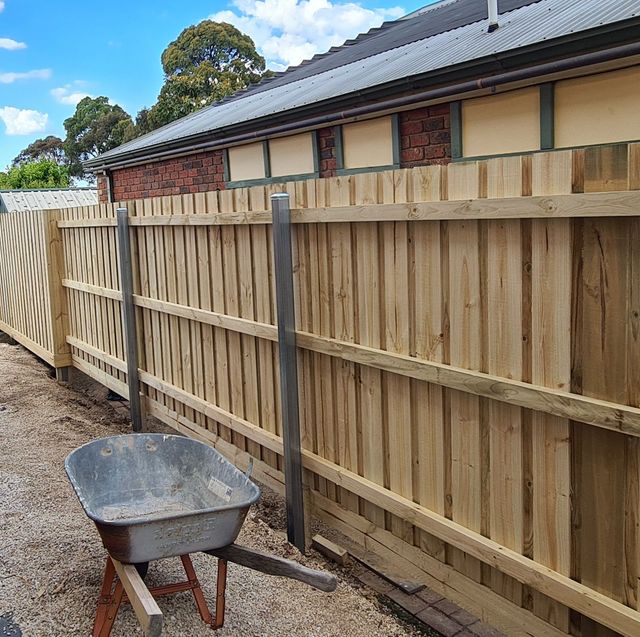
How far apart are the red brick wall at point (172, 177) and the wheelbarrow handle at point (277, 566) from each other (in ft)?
24.0

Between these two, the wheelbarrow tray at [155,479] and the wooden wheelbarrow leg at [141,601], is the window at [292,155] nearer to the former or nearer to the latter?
the wheelbarrow tray at [155,479]

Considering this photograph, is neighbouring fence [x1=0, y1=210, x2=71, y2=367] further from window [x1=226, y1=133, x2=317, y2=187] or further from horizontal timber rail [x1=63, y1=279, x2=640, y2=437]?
horizontal timber rail [x1=63, y1=279, x2=640, y2=437]

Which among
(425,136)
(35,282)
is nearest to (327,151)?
(425,136)

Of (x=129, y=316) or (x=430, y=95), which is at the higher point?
(x=430, y=95)

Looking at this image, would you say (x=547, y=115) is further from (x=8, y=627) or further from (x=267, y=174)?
(x=8, y=627)

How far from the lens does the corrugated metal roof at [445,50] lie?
Result: 5.29m

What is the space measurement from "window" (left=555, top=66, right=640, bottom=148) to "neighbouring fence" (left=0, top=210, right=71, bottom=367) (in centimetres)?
595

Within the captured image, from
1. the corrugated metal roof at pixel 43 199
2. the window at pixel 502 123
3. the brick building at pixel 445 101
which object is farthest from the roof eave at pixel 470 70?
the corrugated metal roof at pixel 43 199

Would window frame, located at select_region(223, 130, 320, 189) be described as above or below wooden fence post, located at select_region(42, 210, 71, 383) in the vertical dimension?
above

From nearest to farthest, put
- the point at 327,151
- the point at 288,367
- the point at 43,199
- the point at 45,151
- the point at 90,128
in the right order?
the point at 288,367 < the point at 327,151 < the point at 43,199 < the point at 90,128 < the point at 45,151

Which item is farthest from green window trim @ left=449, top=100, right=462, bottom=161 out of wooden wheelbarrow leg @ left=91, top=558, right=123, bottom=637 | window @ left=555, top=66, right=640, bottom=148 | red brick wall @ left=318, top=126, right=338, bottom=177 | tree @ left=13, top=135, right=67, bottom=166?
tree @ left=13, top=135, right=67, bottom=166

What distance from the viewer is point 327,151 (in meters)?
8.03

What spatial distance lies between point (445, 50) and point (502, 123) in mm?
1236

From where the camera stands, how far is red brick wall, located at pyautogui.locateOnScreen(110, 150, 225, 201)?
34.2ft
